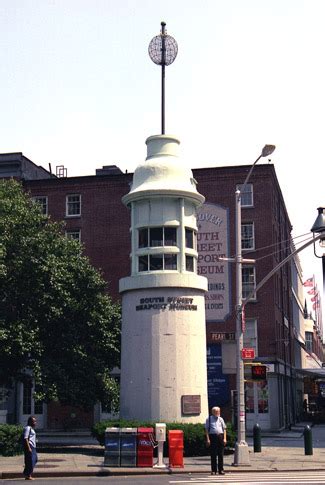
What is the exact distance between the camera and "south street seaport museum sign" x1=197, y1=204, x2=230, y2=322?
4834 centimetres

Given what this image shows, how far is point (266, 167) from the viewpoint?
4972cm

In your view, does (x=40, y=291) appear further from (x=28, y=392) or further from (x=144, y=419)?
(x=28, y=392)

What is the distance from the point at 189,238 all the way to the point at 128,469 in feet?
35.4

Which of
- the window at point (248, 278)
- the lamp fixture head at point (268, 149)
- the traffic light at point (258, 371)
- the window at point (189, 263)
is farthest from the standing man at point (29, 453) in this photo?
the window at point (248, 278)

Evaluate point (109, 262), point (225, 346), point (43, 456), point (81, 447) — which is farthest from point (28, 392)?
point (225, 346)

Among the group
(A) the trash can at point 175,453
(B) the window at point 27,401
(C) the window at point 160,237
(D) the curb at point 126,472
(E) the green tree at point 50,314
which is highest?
(C) the window at point 160,237

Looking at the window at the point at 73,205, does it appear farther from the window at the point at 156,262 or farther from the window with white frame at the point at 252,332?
the window at the point at 156,262

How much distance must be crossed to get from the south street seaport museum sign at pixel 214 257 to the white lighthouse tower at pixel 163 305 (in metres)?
17.0

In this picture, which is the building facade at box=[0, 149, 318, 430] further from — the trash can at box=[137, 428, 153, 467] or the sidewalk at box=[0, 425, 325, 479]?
the trash can at box=[137, 428, 153, 467]

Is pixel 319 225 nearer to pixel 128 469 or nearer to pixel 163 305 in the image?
pixel 163 305

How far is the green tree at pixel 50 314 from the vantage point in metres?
32.2

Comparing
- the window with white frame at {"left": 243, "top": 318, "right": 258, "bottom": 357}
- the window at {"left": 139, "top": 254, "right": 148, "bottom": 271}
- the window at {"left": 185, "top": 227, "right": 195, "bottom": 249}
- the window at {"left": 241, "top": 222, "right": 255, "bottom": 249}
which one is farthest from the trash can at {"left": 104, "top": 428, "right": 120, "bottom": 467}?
the window at {"left": 241, "top": 222, "right": 255, "bottom": 249}

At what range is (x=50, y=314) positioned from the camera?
32906 mm

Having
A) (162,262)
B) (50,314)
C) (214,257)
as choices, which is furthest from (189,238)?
(214,257)
